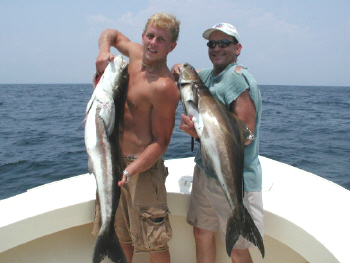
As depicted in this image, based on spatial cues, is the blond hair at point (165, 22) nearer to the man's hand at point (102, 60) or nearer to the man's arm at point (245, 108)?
the man's hand at point (102, 60)

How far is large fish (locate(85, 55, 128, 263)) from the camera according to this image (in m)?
2.64

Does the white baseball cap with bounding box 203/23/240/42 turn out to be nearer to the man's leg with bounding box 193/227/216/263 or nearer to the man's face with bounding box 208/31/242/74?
the man's face with bounding box 208/31/242/74

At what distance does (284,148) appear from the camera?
11.4 metres

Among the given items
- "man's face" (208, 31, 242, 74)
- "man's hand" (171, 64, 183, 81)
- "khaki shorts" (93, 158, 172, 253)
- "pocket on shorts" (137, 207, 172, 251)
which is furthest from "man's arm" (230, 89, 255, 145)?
"pocket on shorts" (137, 207, 172, 251)

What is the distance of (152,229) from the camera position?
9.24ft

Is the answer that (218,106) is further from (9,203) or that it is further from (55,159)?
(55,159)

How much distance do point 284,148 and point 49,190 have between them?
9.60 metres

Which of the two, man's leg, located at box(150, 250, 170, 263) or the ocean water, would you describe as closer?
man's leg, located at box(150, 250, 170, 263)

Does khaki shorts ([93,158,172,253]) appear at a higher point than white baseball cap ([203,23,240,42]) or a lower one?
lower

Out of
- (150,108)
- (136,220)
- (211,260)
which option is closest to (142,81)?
(150,108)

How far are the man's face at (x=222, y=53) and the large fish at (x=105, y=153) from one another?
0.81 metres

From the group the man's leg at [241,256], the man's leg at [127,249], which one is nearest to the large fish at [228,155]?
the man's leg at [241,256]

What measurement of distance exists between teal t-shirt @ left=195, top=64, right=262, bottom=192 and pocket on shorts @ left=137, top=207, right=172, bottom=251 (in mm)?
553

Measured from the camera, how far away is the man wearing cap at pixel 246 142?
8.12 feet
